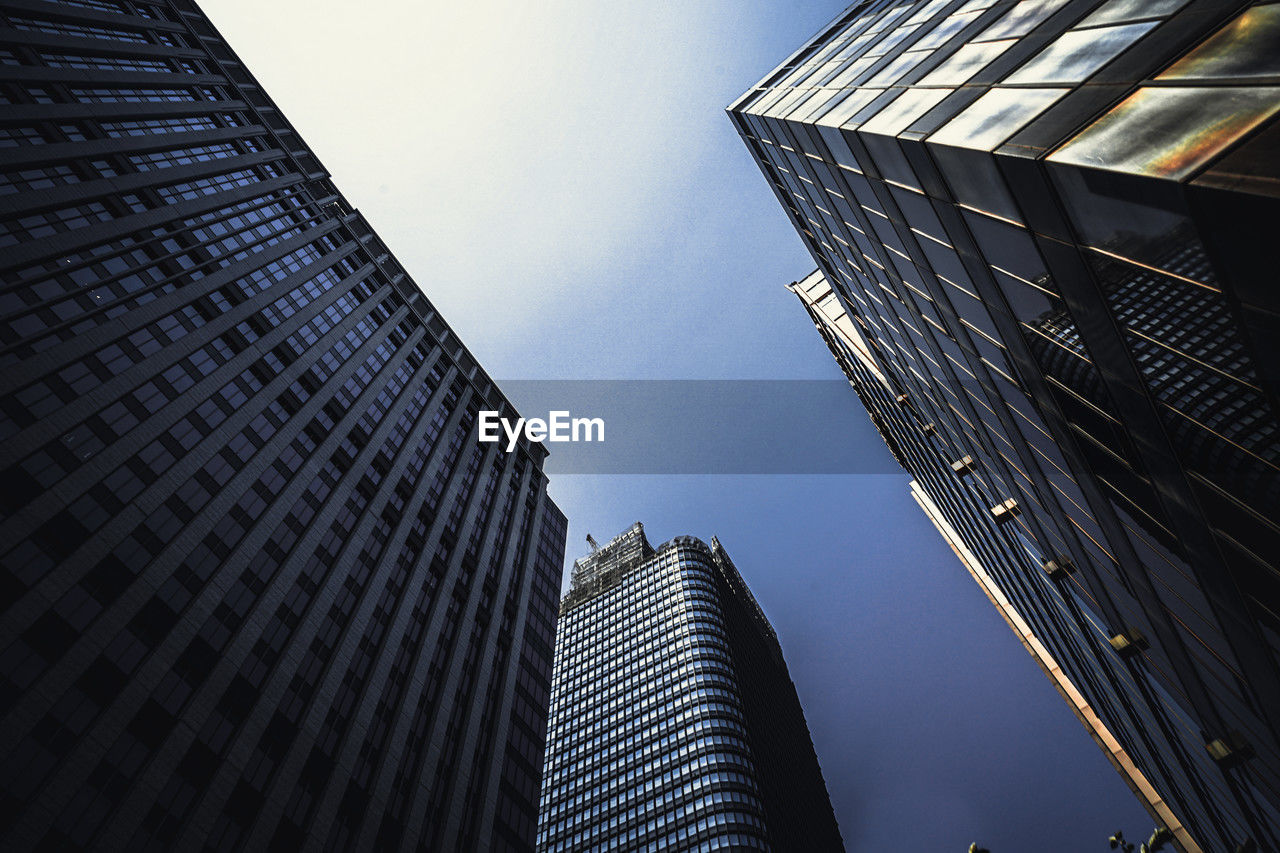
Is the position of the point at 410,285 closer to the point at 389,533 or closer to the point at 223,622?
the point at 389,533

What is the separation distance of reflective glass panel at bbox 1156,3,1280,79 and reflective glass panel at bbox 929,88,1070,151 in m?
2.03

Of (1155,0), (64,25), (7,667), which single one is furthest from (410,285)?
(1155,0)

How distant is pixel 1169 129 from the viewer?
24.8ft

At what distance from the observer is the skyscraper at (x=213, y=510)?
28906 mm

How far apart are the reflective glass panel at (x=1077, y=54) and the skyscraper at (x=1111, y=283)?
5cm

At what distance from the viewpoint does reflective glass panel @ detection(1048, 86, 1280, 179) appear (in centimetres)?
682

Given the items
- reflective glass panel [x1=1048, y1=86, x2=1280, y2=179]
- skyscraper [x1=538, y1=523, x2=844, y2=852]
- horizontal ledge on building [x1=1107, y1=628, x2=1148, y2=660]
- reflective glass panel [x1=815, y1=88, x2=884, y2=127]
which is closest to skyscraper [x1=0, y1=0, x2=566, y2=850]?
skyscraper [x1=538, y1=523, x2=844, y2=852]

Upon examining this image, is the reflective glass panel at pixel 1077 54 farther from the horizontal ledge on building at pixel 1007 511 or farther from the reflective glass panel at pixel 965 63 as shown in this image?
the horizontal ledge on building at pixel 1007 511

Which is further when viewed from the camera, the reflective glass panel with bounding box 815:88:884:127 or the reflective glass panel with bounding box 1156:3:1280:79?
the reflective glass panel with bounding box 815:88:884:127

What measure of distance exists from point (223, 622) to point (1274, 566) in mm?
43348

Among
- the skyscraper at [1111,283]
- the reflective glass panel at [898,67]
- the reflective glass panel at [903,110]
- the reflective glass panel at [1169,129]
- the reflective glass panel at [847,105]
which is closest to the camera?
the reflective glass panel at [1169,129]

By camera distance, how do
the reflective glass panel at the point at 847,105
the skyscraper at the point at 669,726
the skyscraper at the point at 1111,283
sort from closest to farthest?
the skyscraper at the point at 1111,283
the reflective glass panel at the point at 847,105
the skyscraper at the point at 669,726

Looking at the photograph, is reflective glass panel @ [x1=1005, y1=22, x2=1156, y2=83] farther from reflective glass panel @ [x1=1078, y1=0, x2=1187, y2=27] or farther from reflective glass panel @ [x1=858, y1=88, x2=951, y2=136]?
reflective glass panel @ [x1=858, y1=88, x2=951, y2=136]

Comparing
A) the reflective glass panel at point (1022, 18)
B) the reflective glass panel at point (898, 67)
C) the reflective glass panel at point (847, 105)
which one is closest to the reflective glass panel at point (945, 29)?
the reflective glass panel at point (898, 67)
